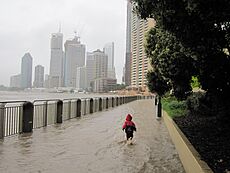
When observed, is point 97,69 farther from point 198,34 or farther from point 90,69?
point 198,34

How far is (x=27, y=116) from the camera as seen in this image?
11.6 meters

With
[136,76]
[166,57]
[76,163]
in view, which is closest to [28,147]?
[76,163]

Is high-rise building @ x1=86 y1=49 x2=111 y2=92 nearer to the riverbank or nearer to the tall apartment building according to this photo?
the tall apartment building

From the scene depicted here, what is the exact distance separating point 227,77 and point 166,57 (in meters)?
2.28

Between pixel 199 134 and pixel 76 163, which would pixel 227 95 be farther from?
pixel 76 163

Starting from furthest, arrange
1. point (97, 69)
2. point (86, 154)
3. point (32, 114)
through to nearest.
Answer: point (97, 69) → point (32, 114) → point (86, 154)

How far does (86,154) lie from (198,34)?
396cm

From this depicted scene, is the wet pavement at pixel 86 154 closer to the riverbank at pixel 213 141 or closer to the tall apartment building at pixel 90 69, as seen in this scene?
the riverbank at pixel 213 141

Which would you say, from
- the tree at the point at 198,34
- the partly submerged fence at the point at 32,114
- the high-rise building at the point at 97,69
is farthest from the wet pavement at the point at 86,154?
the high-rise building at the point at 97,69

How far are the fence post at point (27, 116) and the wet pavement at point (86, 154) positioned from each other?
0.38 m

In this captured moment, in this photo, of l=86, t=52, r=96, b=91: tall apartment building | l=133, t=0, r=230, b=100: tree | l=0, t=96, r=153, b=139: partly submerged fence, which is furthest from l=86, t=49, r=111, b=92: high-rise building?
l=133, t=0, r=230, b=100: tree

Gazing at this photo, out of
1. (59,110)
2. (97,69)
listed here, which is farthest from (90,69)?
(59,110)

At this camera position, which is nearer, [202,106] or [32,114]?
[32,114]

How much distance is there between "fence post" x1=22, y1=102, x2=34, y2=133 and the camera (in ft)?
37.3
